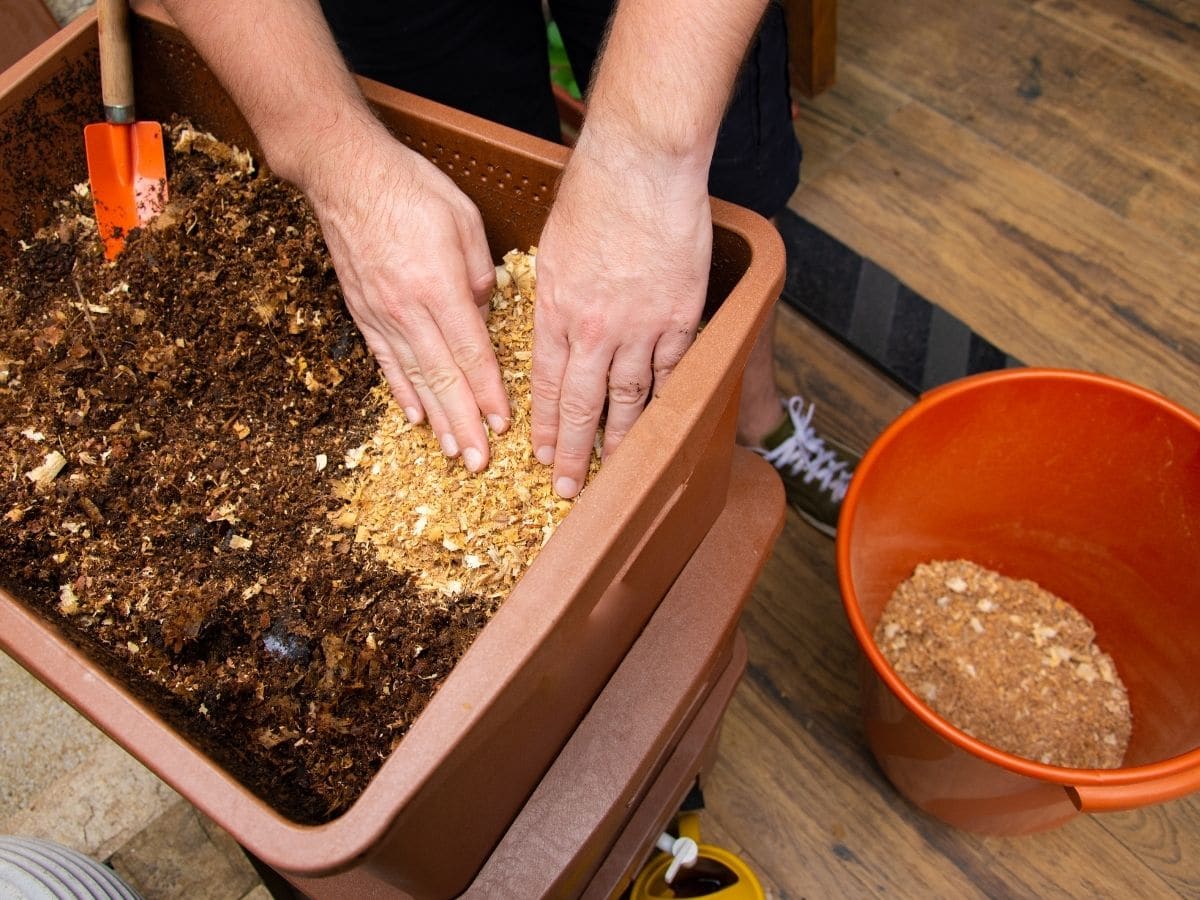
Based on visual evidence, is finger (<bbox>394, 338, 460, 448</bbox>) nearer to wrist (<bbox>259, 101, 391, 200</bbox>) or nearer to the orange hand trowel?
wrist (<bbox>259, 101, 391, 200</bbox>)

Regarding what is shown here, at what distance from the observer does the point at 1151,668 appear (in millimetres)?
1050

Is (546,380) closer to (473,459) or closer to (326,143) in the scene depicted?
(473,459)

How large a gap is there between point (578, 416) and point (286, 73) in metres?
0.40

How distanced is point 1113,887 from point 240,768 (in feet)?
3.38

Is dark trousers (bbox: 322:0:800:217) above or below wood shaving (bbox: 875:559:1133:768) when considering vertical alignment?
above

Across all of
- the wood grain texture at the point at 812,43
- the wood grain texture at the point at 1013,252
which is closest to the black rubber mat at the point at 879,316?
the wood grain texture at the point at 1013,252

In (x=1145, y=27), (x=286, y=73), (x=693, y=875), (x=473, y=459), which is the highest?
(x=286, y=73)

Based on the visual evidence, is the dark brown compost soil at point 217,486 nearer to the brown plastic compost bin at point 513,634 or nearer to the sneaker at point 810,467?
the brown plastic compost bin at point 513,634

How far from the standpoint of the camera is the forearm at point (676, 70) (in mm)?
626

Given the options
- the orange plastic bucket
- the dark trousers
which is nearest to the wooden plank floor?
the orange plastic bucket

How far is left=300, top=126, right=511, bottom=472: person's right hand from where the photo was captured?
0.73 meters

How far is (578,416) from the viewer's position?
2.31 feet

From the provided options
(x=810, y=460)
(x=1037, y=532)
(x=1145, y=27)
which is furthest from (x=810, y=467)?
(x=1145, y=27)

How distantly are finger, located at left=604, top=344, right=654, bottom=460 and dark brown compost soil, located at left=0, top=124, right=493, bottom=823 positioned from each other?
6.9 inches
